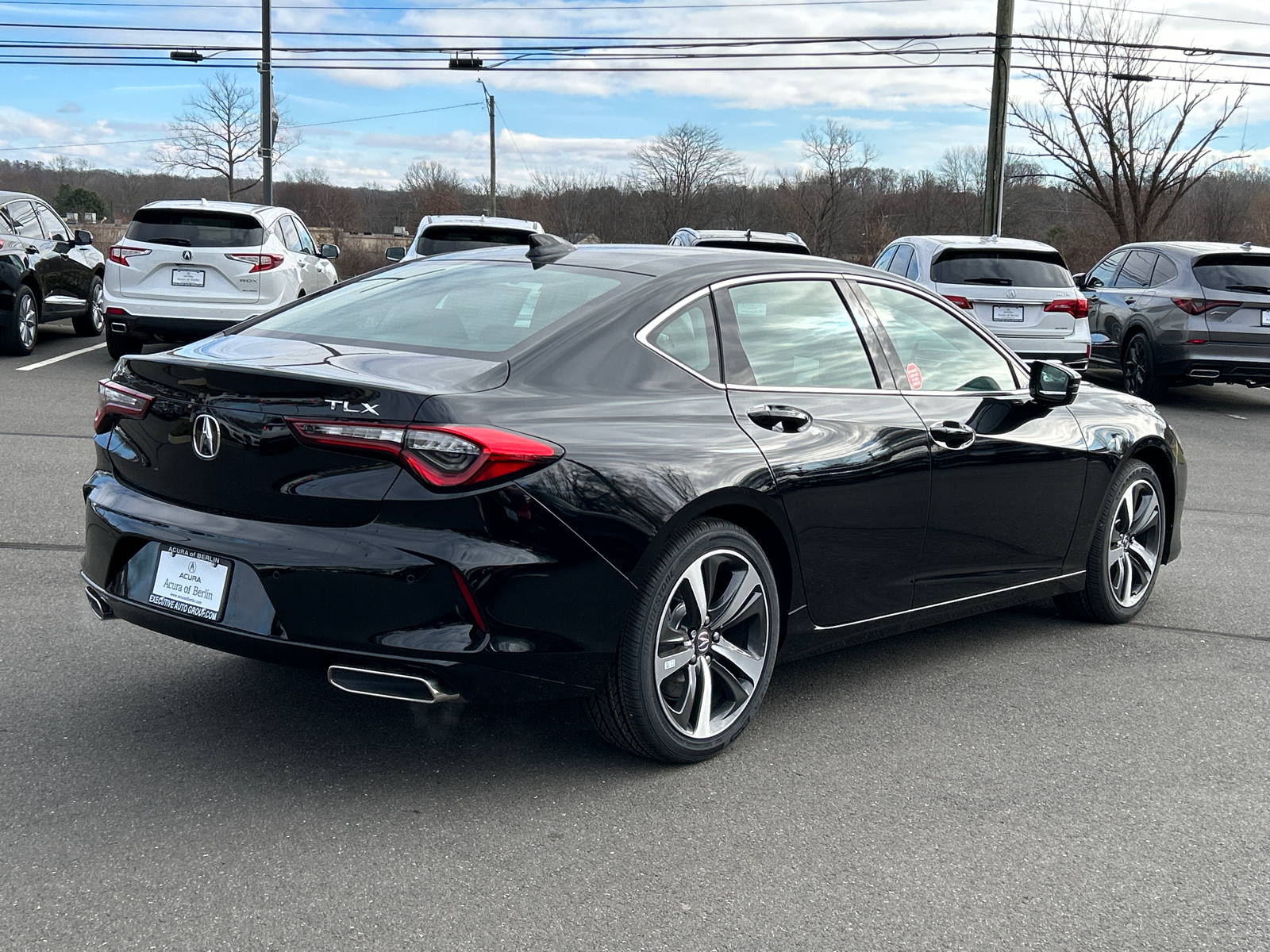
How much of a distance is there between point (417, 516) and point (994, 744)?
2031 millimetres

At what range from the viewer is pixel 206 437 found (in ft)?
11.4

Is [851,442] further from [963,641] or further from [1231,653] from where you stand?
[1231,653]

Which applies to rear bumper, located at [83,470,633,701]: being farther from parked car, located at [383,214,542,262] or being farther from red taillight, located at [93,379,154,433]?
parked car, located at [383,214,542,262]

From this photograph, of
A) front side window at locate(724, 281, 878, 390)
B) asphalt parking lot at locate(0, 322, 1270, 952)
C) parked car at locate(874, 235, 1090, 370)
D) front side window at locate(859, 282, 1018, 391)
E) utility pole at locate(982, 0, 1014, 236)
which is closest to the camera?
asphalt parking lot at locate(0, 322, 1270, 952)

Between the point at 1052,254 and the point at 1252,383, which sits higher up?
the point at 1052,254

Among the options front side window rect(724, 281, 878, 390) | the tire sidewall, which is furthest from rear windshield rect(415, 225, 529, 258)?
the tire sidewall

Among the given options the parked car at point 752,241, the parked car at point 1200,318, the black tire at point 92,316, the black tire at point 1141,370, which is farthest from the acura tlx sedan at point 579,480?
the black tire at point 92,316

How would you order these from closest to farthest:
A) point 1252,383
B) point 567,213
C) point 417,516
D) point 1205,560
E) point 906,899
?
1. point 906,899
2. point 417,516
3. point 1205,560
4. point 1252,383
5. point 567,213

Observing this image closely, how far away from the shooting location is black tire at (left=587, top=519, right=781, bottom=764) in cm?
358

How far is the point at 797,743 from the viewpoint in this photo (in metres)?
4.05

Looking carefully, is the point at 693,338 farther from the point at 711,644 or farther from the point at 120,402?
the point at 120,402

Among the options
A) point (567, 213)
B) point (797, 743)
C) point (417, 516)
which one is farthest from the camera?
point (567, 213)

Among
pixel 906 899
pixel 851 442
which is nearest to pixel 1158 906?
pixel 906 899

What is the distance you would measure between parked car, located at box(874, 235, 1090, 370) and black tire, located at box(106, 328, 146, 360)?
8461 mm
